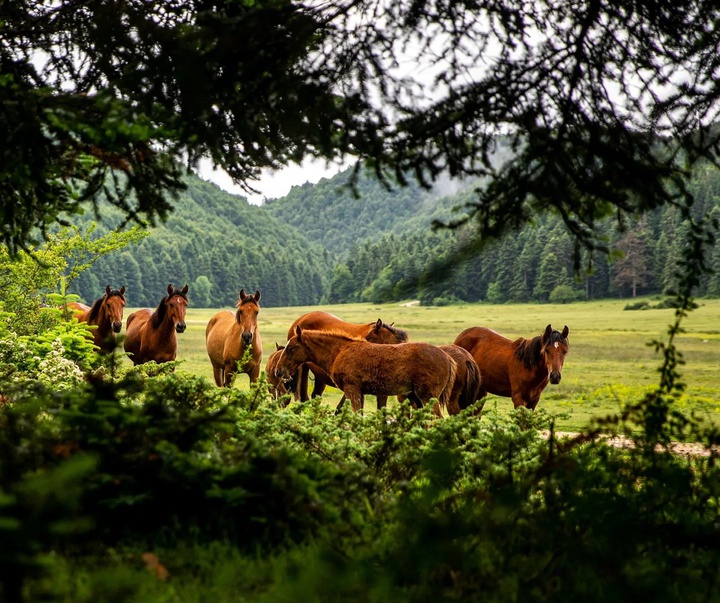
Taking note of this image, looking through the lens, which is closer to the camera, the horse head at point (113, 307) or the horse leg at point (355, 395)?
the horse leg at point (355, 395)

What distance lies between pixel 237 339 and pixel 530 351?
5957mm

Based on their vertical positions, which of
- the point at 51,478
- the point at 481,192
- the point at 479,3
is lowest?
the point at 51,478

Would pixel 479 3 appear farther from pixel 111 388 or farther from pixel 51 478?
pixel 51 478

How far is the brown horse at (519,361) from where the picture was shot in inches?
464

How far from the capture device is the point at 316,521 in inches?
135

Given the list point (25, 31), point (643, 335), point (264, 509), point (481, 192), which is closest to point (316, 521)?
point (264, 509)

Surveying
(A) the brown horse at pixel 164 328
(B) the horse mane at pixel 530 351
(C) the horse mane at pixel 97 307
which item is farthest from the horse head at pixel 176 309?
(B) the horse mane at pixel 530 351

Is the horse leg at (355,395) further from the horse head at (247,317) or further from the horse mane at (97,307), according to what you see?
the horse mane at (97,307)

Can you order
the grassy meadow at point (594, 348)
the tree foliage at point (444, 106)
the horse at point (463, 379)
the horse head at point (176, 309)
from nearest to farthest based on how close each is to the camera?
the tree foliage at point (444, 106) → the horse at point (463, 379) → the horse head at point (176, 309) → the grassy meadow at point (594, 348)

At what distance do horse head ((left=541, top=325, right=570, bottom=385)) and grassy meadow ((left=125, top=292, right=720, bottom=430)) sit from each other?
46 centimetres

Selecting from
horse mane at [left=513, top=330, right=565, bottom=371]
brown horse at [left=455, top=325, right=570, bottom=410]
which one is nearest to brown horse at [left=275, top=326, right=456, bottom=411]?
brown horse at [left=455, top=325, right=570, bottom=410]

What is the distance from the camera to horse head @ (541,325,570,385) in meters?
11.7

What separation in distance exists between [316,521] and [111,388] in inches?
51.2

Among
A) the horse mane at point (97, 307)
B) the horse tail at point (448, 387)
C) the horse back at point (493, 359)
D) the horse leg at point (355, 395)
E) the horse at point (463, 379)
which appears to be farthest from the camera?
the horse mane at point (97, 307)
